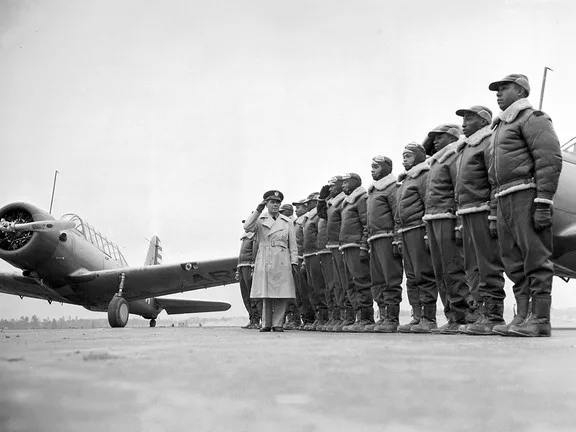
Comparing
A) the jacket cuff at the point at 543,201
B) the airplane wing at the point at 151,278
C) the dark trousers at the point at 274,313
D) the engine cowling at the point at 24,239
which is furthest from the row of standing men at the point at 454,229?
the engine cowling at the point at 24,239

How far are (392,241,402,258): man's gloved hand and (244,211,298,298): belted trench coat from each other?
4.25 ft

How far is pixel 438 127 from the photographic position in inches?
268

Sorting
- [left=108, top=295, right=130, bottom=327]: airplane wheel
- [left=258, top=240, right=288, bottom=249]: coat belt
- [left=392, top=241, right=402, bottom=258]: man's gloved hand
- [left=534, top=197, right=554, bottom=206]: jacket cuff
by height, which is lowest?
[left=108, top=295, right=130, bottom=327]: airplane wheel

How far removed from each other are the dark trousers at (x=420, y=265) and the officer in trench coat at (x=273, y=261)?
60.8 inches

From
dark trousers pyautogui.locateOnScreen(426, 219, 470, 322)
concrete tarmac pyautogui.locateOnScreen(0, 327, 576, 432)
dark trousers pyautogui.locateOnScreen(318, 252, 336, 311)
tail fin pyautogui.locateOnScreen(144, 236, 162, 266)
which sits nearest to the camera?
concrete tarmac pyautogui.locateOnScreen(0, 327, 576, 432)

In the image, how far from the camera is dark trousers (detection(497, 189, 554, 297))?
4613mm

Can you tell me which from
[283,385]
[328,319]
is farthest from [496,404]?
[328,319]

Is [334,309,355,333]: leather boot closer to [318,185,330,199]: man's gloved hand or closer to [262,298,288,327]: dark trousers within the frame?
[262,298,288,327]: dark trousers

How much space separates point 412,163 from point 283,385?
5.66m

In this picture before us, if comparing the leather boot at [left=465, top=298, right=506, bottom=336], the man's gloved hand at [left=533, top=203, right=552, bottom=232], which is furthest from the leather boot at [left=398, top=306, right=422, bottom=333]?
the man's gloved hand at [left=533, top=203, right=552, bottom=232]

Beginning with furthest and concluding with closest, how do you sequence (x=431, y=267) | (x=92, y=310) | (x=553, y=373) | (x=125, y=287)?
(x=92, y=310)
(x=125, y=287)
(x=431, y=267)
(x=553, y=373)

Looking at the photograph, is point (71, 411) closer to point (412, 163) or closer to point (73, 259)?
point (412, 163)

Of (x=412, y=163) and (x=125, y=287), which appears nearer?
(x=412, y=163)

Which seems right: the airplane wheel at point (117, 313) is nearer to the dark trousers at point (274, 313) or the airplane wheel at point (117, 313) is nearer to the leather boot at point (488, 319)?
the dark trousers at point (274, 313)
